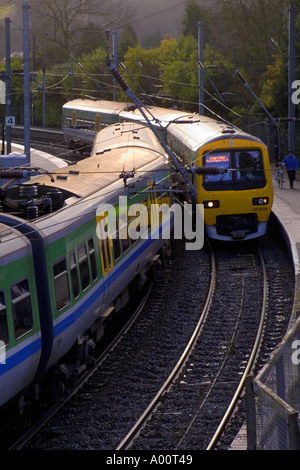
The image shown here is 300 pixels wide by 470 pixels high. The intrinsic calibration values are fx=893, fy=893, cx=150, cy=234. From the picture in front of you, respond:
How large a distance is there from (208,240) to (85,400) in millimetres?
11285

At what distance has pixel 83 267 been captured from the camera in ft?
40.5

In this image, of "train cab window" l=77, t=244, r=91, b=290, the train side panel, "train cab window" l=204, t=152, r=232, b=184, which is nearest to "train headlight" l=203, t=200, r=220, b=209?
"train cab window" l=204, t=152, r=232, b=184

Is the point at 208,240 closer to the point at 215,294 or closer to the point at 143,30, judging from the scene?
the point at 215,294

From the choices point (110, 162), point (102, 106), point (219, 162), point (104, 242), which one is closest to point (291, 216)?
point (219, 162)

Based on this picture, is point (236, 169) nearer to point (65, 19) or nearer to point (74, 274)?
point (74, 274)

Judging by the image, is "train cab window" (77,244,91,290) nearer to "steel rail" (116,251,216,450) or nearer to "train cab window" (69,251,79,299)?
"train cab window" (69,251,79,299)

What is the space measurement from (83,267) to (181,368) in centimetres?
225

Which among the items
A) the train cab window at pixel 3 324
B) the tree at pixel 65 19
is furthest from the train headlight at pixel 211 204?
the tree at pixel 65 19

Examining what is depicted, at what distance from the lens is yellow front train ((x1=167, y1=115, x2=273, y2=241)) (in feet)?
68.1

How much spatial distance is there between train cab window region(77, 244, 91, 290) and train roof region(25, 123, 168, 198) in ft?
4.18

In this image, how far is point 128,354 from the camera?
1404 centimetres

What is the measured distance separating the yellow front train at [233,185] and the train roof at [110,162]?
111 centimetres

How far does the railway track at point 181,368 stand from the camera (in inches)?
420
